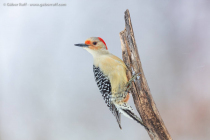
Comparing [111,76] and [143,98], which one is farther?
[111,76]

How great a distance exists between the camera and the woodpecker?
195 centimetres

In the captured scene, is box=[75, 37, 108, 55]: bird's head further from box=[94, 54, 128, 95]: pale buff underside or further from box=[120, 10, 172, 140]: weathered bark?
box=[120, 10, 172, 140]: weathered bark

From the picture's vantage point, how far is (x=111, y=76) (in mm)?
1981

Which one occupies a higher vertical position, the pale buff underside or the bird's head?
the bird's head

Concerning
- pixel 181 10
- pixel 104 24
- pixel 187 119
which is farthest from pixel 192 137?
pixel 104 24

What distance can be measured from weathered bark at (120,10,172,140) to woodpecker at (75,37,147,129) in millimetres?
98

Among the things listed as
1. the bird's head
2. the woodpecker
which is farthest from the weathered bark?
the bird's head

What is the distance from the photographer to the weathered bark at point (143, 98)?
6.07 ft

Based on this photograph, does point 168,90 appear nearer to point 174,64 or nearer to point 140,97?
point 174,64

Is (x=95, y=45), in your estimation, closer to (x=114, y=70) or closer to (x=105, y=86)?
(x=114, y=70)

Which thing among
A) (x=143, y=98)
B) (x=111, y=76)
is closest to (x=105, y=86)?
(x=111, y=76)

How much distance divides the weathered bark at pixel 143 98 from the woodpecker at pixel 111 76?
10cm

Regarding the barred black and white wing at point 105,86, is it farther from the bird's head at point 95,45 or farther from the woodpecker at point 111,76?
the bird's head at point 95,45

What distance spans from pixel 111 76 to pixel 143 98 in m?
0.36
